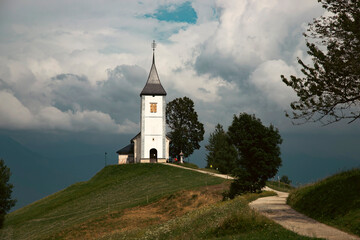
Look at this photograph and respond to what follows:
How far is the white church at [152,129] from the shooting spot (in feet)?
232

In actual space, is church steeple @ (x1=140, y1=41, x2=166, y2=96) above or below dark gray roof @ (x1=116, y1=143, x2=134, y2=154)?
above

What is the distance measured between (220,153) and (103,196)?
62.2 ft

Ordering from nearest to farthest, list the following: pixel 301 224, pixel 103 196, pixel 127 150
Answer: pixel 301 224
pixel 103 196
pixel 127 150

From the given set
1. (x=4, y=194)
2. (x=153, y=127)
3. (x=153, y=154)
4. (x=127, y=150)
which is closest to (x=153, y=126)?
(x=153, y=127)

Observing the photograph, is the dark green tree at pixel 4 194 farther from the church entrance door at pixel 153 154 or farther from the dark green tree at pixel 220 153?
the dark green tree at pixel 220 153

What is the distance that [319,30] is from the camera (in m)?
19.2

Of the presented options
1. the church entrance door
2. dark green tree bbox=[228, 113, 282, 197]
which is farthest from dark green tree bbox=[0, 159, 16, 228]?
dark green tree bbox=[228, 113, 282, 197]

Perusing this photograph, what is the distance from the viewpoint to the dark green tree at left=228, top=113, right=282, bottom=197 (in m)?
29.7

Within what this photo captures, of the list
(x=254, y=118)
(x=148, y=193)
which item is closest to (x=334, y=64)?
(x=254, y=118)

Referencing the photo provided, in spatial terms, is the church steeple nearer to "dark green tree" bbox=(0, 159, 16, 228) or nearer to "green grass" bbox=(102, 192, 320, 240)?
"dark green tree" bbox=(0, 159, 16, 228)

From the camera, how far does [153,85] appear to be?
7419cm

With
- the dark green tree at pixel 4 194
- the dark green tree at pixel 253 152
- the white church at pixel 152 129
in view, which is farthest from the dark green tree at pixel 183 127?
the dark green tree at pixel 253 152

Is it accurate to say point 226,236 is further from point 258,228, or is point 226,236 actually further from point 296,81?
point 296,81

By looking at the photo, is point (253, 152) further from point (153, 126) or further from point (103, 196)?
point (153, 126)
